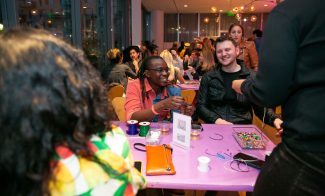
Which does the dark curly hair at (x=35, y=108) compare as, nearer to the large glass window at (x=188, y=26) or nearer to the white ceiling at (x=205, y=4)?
the white ceiling at (x=205, y=4)

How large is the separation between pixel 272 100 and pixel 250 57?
11.2 feet

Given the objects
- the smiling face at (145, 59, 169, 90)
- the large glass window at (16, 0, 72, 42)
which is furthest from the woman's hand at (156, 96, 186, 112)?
the large glass window at (16, 0, 72, 42)

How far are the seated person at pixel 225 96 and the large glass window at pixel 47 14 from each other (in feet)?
5.46

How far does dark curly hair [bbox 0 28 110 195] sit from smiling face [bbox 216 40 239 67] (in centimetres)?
200

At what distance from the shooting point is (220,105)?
2.51 m

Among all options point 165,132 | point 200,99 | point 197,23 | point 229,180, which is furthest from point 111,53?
point 197,23

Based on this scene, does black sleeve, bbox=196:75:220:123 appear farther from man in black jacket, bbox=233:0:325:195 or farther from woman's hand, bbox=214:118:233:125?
man in black jacket, bbox=233:0:325:195

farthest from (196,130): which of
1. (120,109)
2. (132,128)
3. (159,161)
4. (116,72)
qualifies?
(116,72)

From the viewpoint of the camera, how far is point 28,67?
59 centimetres

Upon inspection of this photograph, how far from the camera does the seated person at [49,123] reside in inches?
23.2

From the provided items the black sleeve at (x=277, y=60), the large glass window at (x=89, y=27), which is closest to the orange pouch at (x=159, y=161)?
the black sleeve at (x=277, y=60)

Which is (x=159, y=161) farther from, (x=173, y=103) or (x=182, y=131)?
(x=173, y=103)

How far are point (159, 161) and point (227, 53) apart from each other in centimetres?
141

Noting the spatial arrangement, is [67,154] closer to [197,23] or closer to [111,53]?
[111,53]
